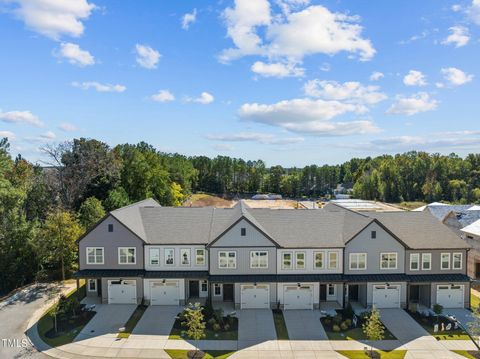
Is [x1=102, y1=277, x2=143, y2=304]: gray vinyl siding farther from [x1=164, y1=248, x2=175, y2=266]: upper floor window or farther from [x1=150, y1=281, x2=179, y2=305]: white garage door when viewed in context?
[x1=164, y1=248, x2=175, y2=266]: upper floor window

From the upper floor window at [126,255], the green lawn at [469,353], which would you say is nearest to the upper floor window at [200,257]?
the upper floor window at [126,255]

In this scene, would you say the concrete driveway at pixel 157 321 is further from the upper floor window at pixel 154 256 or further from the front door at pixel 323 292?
the front door at pixel 323 292

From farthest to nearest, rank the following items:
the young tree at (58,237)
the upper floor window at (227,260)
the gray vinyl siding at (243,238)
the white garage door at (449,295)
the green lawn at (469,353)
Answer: the young tree at (58,237) → the white garage door at (449,295) → the upper floor window at (227,260) → the gray vinyl siding at (243,238) → the green lawn at (469,353)

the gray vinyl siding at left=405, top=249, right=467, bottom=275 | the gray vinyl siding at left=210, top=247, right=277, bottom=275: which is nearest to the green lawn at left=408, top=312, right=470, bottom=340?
the gray vinyl siding at left=405, top=249, right=467, bottom=275

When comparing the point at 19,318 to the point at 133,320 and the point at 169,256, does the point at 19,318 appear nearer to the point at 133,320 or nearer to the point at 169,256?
the point at 133,320

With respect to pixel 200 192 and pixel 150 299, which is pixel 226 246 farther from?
pixel 200 192

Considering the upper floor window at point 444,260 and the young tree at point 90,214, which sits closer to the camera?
the upper floor window at point 444,260

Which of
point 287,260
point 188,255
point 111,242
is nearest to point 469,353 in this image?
point 287,260

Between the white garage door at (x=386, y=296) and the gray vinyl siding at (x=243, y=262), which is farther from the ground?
the gray vinyl siding at (x=243, y=262)

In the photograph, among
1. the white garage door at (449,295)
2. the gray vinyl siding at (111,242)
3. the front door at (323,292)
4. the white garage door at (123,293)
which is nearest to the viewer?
the white garage door at (449,295)
